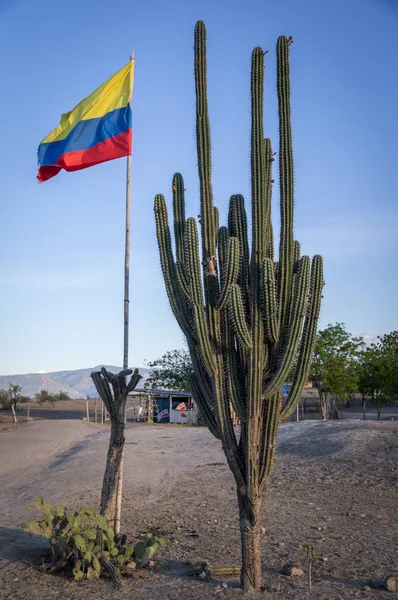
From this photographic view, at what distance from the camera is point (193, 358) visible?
25.9ft

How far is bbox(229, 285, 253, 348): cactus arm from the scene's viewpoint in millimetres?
7246

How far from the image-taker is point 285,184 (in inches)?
309

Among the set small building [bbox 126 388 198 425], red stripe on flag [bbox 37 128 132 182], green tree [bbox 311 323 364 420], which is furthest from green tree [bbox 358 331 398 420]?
red stripe on flag [bbox 37 128 132 182]

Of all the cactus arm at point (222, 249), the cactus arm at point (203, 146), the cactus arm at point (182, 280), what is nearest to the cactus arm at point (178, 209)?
the cactus arm at point (182, 280)

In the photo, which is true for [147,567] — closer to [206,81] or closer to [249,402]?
[249,402]

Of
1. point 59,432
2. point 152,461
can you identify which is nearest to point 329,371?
point 59,432

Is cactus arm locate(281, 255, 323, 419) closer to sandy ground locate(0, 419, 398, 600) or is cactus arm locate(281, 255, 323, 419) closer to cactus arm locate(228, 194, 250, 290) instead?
cactus arm locate(228, 194, 250, 290)

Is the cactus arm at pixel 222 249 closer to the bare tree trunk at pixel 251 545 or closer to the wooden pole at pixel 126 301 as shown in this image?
the wooden pole at pixel 126 301

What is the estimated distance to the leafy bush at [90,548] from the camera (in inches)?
299

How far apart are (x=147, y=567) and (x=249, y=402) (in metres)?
2.74

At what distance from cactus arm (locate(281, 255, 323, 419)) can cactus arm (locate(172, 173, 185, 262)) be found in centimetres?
177

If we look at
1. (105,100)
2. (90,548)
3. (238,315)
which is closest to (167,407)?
(105,100)

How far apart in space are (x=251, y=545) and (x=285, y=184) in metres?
4.37

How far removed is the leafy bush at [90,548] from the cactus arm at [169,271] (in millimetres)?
2643
